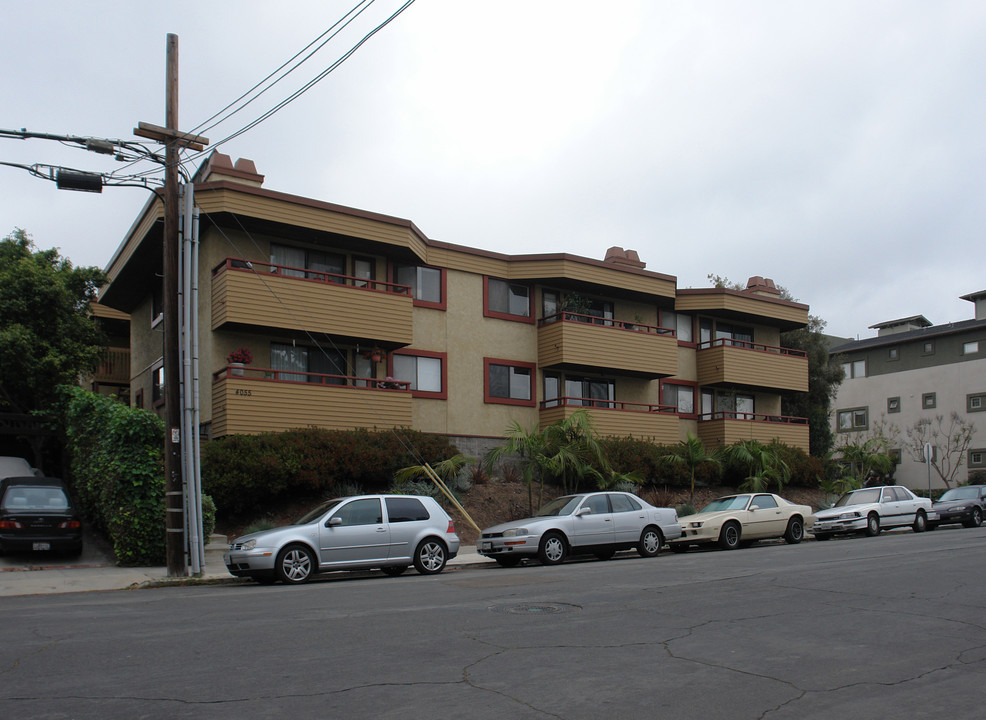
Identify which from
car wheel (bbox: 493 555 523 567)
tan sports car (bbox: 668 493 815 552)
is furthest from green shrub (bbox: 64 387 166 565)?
tan sports car (bbox: 668 493 815 552)

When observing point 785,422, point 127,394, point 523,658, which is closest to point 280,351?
point 127,394

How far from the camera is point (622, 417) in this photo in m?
30.6

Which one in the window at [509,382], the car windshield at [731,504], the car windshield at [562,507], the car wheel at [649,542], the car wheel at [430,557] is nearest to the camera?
the car wheel at [430,557]

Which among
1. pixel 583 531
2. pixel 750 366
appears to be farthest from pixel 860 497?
pixel 583 531

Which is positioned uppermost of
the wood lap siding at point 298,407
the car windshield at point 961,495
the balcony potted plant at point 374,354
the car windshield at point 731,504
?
the balcony potted plant at point 374,354

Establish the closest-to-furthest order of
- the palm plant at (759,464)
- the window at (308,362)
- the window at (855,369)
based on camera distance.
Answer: the window at (308,362)
the palm plant at (759,464)
the window at (855,369)

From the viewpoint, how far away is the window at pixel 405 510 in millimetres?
15852

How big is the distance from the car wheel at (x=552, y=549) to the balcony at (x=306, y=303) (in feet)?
33.0

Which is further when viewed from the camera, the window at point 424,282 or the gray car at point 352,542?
the window at point 424,282

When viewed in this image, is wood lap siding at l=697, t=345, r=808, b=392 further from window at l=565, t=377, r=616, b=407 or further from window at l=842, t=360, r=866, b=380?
window at l=842, t=360, r=866, b=380

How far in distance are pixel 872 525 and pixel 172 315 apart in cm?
1906

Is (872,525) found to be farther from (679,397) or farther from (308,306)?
(308,306)

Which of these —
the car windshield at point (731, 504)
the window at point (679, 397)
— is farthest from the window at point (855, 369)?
the car windshield at point (731, 504)

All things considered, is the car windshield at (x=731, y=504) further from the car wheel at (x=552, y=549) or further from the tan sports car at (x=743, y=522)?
the car wheel at (x=552, y=549)
